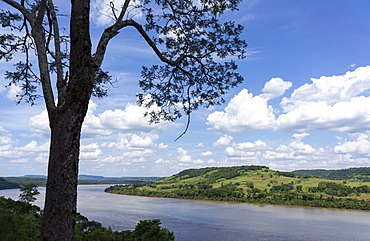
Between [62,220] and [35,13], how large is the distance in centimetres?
281

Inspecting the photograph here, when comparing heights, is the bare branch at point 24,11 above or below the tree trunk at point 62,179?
above

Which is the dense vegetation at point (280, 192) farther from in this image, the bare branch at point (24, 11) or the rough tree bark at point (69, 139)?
the bare branch at point (24, 11)

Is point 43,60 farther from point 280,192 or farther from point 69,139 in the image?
point 280,192

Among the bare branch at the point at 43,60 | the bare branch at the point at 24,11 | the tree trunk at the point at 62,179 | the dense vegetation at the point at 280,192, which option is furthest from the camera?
the dense vegetation at the point at 280,192

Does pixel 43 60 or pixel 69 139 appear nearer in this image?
pixel 69 139

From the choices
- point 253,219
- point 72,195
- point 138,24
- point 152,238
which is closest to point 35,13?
point 138,24

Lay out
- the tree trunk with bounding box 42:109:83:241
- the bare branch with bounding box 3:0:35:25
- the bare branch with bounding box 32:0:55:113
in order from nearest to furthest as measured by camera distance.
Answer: the tree trunk with bounding box 42:109:83:241 < the bare branch with bounding box 32:0:55:113 < the bare branch with bounding box 3:0:35:25

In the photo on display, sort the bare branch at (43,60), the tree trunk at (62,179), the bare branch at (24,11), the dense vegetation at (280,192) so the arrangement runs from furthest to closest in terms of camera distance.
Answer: the dense vegetation at (280,192) < the bare branch at (24,11) < the bare branch at (43,60) < the tree trunk at (62,179)

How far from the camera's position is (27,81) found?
18.9ft

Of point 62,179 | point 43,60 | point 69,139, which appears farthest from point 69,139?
point 43,60

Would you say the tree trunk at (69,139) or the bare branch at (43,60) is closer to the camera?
the tree trunk at (69,139)

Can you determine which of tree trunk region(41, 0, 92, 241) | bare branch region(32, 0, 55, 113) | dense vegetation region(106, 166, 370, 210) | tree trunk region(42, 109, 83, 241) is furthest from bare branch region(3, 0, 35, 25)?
dense vegetation region(106, 166, 370, 210)

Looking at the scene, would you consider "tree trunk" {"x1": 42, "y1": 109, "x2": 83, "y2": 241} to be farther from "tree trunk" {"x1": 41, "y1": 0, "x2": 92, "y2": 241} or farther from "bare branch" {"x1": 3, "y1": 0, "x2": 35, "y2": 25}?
"bare branch" {"x1": 3, "y1": 0, "x2": 35, "y2": 25}

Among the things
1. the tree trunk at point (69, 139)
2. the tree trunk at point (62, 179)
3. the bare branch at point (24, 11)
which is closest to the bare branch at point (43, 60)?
the bare branch at point (24, 11)
